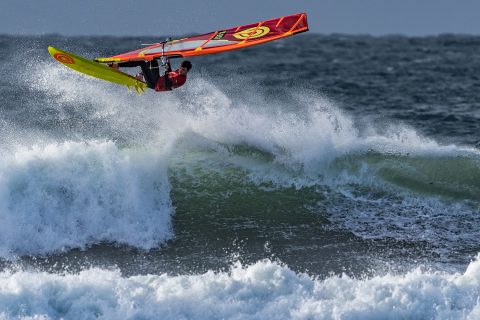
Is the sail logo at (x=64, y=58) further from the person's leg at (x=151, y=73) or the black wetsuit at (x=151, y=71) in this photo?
the person's leg at (x=151, y=73)

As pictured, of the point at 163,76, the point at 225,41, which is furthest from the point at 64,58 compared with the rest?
the point at 225,41

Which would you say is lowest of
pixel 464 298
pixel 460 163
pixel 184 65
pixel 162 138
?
pixel 464 298

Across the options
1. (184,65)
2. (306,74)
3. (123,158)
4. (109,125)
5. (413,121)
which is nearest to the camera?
(184,65)

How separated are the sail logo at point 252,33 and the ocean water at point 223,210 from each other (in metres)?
3.18

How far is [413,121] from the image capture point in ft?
82.0

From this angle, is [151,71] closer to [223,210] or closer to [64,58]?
[64,58]

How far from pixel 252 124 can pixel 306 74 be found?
19.2 m

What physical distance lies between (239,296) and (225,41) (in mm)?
5518

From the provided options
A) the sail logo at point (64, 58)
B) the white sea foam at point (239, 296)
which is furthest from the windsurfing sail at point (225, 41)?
the white sea foam at point (239, 296)

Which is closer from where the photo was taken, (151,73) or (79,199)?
(151,73)

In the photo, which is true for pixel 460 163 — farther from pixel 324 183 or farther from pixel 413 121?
pixel 413 121

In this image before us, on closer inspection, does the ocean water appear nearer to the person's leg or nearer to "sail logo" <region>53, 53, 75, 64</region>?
the person's leg

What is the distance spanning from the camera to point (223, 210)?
15898 mm

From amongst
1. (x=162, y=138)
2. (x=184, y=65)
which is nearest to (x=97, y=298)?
(x=184, y=65)
